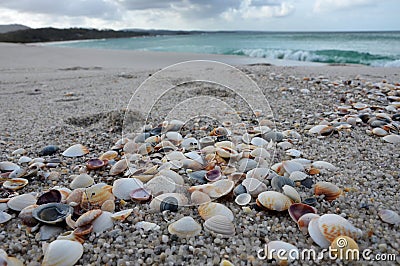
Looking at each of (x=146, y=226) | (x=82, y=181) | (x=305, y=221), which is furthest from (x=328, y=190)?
(x=82, y=181)

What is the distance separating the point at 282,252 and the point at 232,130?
1.18 metres

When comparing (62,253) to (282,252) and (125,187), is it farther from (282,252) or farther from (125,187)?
(282,252)

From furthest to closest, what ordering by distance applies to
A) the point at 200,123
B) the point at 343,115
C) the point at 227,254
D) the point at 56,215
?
the point at 343,115 < the point at 200,123 < the point at 56,215 < the point at 227,254

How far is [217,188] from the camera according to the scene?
1.32m

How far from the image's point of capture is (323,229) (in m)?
1.03

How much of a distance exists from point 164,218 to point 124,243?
0.61 feet

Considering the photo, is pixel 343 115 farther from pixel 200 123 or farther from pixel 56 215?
pixel 56 215

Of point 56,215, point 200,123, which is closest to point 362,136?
point 200,123

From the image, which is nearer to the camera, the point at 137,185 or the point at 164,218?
the point at 164,218

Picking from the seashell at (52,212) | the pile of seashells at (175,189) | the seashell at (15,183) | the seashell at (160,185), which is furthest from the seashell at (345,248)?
the seashell at (15,183)

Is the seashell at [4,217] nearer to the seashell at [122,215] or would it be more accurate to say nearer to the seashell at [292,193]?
the seashell at [122,215]

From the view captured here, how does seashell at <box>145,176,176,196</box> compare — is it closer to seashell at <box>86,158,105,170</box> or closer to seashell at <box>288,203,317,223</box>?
seashell at <box>86,158,105,170</box>

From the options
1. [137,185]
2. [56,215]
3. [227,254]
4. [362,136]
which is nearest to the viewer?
[227,254]

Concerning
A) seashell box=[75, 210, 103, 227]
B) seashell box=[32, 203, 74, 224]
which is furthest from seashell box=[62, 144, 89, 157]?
seashell box=[75, 210, 103, 227]
